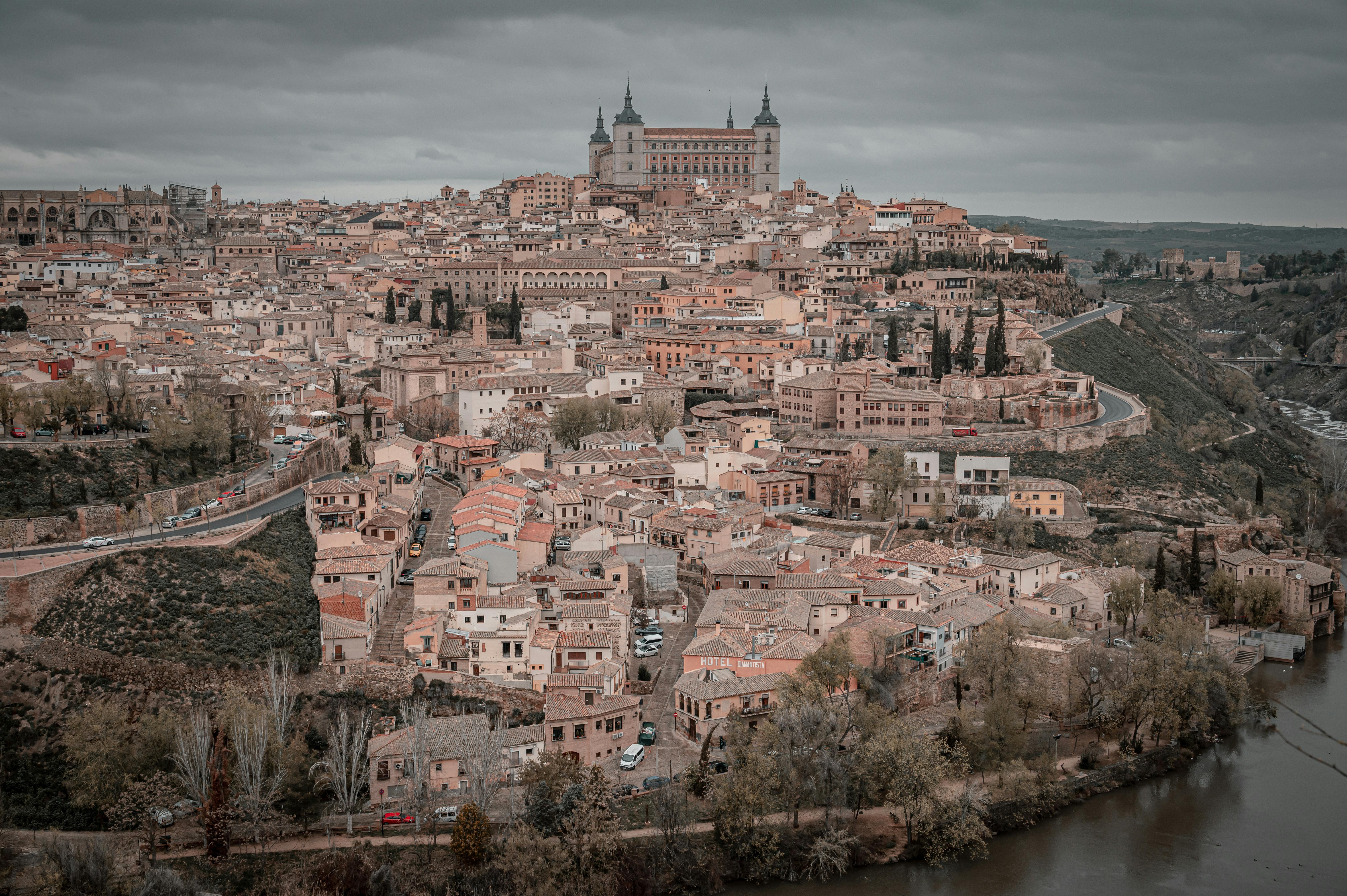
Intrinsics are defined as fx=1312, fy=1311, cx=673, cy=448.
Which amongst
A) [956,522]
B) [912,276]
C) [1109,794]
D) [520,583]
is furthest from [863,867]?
[912,276]

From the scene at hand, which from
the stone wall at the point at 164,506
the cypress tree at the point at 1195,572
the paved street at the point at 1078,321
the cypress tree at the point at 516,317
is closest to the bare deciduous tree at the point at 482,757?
the stone wall at the point at 164,506

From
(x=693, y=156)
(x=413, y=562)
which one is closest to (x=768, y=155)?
(x=693, y=156)

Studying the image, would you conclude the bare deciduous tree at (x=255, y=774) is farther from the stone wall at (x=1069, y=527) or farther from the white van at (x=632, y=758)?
the stone wall at (x=1069, y=527)

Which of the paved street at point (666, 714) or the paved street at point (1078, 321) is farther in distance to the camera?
the paved street at point (1078, 321)

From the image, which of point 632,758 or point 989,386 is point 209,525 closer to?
point 632,758

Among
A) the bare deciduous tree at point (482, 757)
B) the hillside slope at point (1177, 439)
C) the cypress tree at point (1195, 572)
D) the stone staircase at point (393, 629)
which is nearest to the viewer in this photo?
the bare deciduous tree at point (482, 757)

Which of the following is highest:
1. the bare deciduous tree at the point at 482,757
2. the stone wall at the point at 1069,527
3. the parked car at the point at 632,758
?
the stone wall at the point at 1069,527

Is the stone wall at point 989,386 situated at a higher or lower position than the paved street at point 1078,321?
lower
